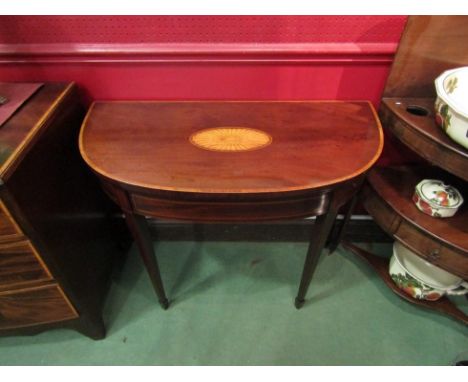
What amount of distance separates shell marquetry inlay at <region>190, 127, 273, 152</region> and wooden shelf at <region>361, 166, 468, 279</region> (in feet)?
1.50

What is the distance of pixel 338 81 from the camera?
938 mm

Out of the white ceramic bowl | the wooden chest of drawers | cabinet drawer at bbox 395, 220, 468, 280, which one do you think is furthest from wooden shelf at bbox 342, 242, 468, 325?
the wooden chest of drawers

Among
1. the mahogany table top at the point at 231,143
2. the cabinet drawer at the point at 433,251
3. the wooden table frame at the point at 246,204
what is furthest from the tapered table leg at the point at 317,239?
the cabinet drawer at the point at 433,251

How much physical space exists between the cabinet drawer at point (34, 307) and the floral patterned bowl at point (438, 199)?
1103 millimetres

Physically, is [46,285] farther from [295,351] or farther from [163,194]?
[295,351]

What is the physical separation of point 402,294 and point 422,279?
0.35 feet

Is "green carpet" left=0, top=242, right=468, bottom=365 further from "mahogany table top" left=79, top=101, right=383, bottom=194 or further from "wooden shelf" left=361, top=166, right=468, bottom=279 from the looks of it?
"mahogany table top" left=79, top=101, right=383, bottom=194

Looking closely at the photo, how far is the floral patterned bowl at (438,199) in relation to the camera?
87cm

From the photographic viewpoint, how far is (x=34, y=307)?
861 millimetres

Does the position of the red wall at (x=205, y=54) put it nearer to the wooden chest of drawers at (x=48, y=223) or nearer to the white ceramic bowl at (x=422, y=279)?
the wooden chest of drawers at (x=48, y=223)

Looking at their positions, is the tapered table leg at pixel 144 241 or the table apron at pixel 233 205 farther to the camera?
the tapered table leg at pixel 144 241

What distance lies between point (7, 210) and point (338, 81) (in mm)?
961

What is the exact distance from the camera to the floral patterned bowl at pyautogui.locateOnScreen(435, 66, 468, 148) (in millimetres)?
669
